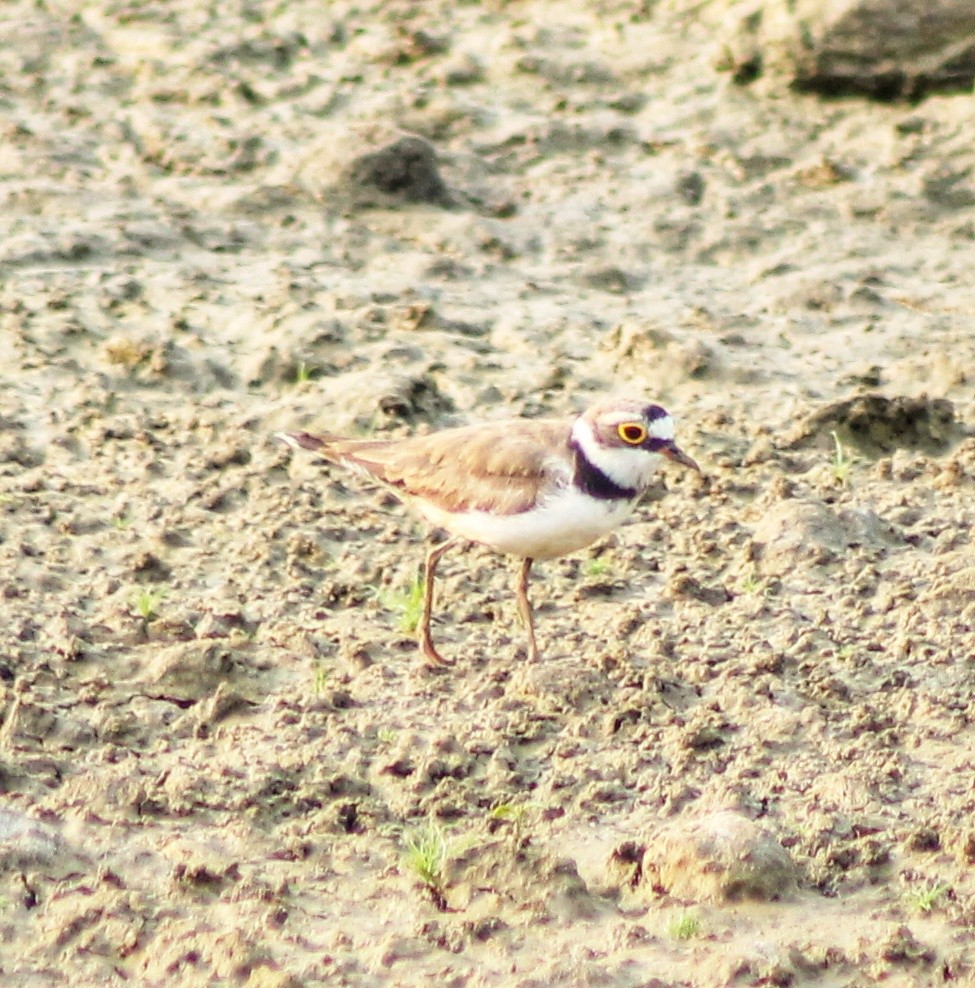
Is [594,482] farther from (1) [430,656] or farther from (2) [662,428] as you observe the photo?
(1) [430,656]

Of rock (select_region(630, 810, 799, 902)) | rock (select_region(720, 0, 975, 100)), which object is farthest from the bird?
rock (select_region(720, 0, 975, 100))

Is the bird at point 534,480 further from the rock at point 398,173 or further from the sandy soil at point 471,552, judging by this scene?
the rock at point 398,173

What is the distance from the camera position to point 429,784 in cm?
613

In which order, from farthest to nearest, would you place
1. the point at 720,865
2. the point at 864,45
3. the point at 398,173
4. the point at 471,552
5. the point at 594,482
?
the point at 864,45 → the point at 398,173 → the point at 471,552 → the point at 594,482 → the point at 720,865

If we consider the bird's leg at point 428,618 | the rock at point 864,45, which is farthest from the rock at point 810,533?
the rock at point 864,45

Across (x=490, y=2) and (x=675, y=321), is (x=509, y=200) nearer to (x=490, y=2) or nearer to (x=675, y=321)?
(x=675, y=321)

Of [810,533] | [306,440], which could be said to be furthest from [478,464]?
[810,533]

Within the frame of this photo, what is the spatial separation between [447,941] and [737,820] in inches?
36.8

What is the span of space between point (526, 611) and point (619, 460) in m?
0.63

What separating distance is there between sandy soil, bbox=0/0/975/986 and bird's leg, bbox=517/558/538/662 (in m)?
0.06

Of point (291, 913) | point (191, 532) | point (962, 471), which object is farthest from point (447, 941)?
point (962, 471)

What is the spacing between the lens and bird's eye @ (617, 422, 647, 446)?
6.58 metres

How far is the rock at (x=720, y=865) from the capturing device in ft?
18.3

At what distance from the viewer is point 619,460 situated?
6.59m
